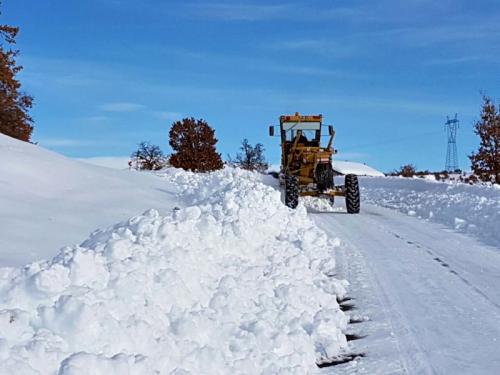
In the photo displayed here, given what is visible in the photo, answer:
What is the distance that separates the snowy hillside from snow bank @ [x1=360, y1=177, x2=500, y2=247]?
23.5 feet

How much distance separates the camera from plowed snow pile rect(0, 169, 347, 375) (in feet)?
11.3

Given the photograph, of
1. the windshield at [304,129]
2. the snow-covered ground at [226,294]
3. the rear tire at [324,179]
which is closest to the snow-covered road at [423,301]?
the snow-covered ground at [226,294]

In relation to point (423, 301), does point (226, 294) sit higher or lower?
higher

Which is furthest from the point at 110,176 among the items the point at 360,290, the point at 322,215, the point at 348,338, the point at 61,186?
the point at 348,338

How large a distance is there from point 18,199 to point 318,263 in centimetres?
542

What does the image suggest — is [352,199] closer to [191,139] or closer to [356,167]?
[191,139]

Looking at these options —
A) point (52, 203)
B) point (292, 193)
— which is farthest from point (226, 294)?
point (292, 193)

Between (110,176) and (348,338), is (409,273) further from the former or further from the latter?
(110,176)

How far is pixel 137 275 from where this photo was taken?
4523 millimetres

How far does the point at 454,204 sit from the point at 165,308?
569 inches

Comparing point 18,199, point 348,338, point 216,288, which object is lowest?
point 348,338

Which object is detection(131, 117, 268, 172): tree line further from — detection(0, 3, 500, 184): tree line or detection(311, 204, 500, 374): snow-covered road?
detection(311, 204, 500, 374): snow-covered road

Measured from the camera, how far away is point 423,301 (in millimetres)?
6516

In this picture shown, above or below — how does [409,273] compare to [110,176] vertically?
below
